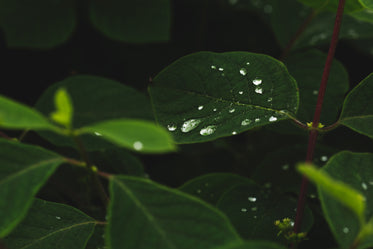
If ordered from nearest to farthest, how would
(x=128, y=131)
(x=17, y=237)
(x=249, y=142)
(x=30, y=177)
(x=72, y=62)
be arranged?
1. (x=128, y=131)
2. (x=30, y=177)
3. (x=17, y=237)
4. (x=249, y=142)
5. (x=72, y=62)

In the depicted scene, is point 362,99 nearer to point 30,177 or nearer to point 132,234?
point 132,234

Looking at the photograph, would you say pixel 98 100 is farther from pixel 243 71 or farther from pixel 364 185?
pixel 364 185

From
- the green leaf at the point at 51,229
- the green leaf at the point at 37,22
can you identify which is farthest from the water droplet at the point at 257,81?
the green leaf at the point at 37,22


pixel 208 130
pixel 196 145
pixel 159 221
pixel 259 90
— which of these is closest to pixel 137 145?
pixel 159 221

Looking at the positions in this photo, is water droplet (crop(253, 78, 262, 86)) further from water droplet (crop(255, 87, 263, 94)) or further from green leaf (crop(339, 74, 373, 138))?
green leaf (crop(339, 74, 373, 138))

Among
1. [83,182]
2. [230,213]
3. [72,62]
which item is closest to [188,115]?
[230,213]

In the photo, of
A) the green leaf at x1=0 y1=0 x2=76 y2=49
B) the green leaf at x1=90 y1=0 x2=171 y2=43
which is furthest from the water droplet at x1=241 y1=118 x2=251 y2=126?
the green leaf at x1=0 y1=0 x2=76 y2=49

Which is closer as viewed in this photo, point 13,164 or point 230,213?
point 13,164

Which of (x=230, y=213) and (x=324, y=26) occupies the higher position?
(x=324, y=26)
